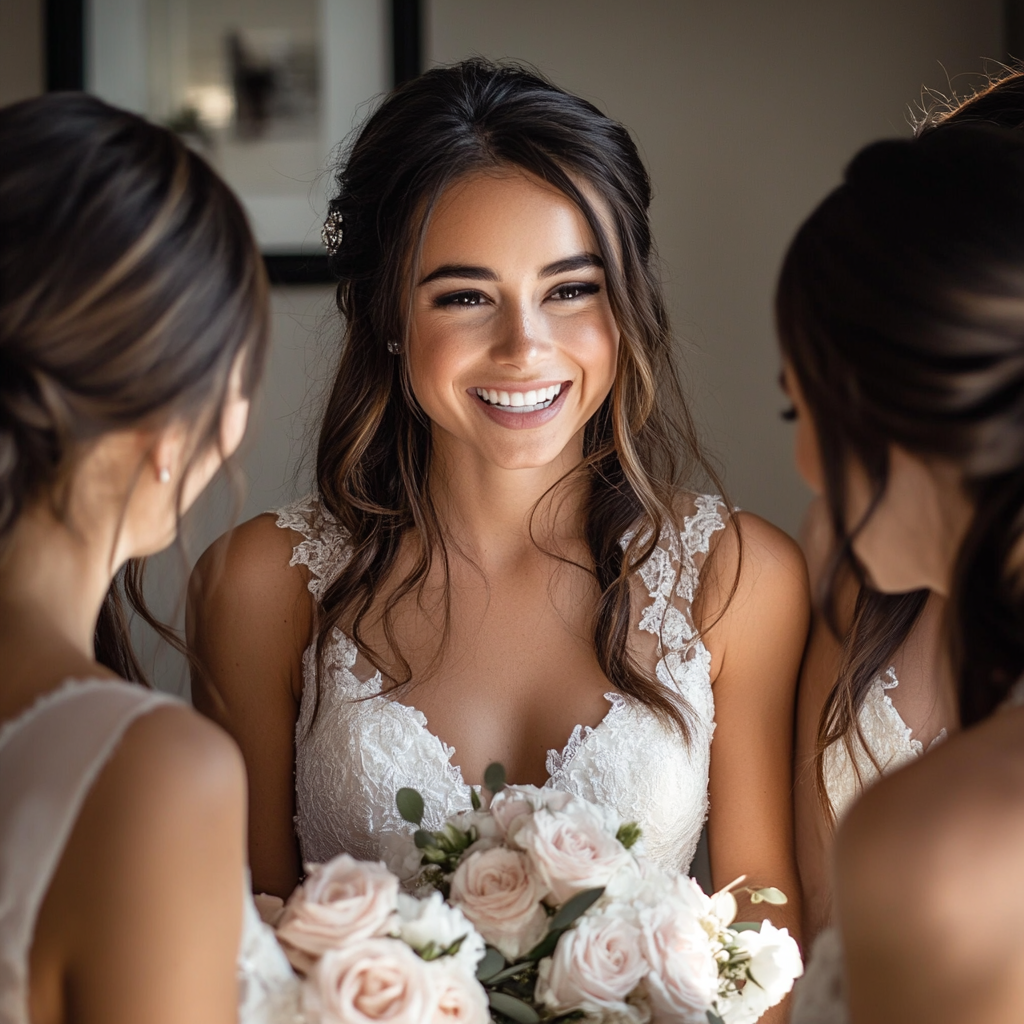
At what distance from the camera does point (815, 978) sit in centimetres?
130

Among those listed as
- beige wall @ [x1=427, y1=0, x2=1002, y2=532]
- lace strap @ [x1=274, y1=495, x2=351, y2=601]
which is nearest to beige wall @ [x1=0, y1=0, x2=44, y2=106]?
beige wall @ [x1=427, y1=0, x2=1002, y2=532]

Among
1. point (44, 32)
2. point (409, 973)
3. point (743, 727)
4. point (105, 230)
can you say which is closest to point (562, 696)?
point (743, 727)

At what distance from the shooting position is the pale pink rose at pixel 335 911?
1.29 m

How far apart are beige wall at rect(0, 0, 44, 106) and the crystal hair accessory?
1.44m

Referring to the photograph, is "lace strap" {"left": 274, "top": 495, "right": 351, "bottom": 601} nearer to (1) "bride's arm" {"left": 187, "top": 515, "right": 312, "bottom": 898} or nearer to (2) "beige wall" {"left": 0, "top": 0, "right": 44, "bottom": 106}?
(1) "bride's arm" {"left": 187, "top": 515, "right": 312, "bottom": 898}

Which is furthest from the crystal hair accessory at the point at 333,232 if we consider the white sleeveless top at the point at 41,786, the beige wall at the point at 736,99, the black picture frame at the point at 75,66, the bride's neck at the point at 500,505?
the white sleeveless top at the point at 41,786

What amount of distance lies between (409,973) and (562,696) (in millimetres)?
935

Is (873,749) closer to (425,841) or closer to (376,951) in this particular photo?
(425,841)

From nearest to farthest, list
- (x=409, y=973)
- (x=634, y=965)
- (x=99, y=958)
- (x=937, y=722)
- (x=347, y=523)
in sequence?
(x=99, y=958) → (x=409, y=973) → (x=634, y=965) → (x=937, y=722) → (x=347, y=523)

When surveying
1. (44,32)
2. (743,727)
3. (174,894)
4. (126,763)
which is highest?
(44,32)

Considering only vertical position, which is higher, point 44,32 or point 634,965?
point 44,32

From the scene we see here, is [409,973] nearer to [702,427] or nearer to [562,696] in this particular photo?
[562,696]

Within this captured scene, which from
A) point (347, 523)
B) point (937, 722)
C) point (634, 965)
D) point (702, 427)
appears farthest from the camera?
point (702, 427)

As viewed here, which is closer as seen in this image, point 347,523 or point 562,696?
point 562,696
